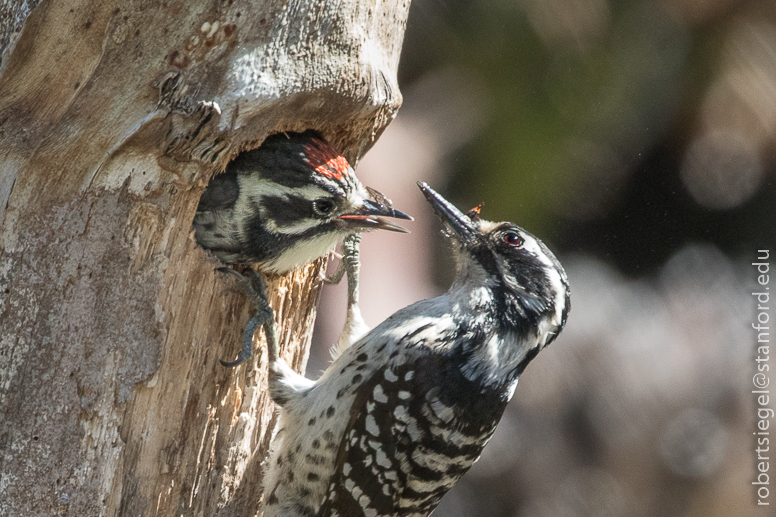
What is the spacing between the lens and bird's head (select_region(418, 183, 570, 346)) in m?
2.74

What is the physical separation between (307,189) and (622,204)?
153 inches

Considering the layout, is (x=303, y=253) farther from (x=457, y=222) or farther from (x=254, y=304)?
(x=457, y=222)

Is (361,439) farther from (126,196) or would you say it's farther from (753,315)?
(753,315)

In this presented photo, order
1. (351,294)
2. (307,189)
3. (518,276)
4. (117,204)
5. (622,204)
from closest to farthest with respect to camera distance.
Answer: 1. (117,204)
2. (307,189)
3. (518,276)
4. (351,294)
5. (622,204)

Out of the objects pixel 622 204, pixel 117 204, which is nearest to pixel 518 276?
pixel 117 204

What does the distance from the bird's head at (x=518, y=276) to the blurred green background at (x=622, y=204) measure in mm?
2298

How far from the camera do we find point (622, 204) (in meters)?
5.69

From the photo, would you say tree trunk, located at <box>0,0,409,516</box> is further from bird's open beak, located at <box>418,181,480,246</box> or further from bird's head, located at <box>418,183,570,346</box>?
bird's head, located at <box>418,183,570,346</box>

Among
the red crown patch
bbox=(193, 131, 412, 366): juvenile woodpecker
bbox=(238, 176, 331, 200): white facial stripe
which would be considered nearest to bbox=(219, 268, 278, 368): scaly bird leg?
bbox=(193, 131, 412, 366): juvenile woodpecker

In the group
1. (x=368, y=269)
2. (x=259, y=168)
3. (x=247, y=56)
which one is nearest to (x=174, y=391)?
(x=259, y=168)

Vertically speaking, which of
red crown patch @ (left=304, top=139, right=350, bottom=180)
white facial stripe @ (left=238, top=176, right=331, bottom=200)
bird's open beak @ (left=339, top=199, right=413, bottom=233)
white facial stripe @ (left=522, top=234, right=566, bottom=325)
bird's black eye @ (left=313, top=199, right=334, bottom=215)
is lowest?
white facial stripe @ (left=522, top=234, right=566, bottom=325)

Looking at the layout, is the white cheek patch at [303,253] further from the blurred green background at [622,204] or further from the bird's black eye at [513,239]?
the blurred green background at [622,204]

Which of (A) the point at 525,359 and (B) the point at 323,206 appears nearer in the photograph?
(B) the point at 323,206

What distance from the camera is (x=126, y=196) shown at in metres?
2.06
